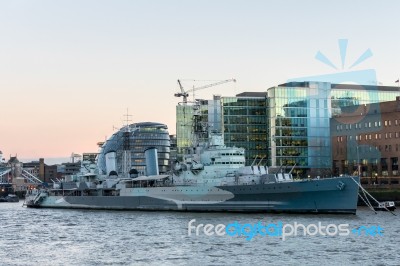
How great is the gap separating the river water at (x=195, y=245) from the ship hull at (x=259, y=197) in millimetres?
3429

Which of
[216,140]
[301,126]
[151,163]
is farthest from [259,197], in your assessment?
[301,126]

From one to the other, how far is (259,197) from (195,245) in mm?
26645

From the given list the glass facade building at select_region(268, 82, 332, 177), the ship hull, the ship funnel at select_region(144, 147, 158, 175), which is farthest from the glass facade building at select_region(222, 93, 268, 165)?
the ship hull

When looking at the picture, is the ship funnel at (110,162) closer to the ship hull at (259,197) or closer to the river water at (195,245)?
the ship hull at (259,197)

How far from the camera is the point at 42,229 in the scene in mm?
59000

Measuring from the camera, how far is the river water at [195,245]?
35.3 m

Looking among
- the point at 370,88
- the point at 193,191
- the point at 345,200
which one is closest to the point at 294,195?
the point at 345,200

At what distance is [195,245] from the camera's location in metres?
41.9

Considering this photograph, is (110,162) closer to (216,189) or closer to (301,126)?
(216,189)

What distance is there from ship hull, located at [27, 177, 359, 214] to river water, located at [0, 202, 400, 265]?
11.2ft

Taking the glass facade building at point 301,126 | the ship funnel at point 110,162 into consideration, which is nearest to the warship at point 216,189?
the ship funnel at point 110,162

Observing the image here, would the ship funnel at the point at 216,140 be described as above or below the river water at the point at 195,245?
above

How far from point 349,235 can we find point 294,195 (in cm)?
2005

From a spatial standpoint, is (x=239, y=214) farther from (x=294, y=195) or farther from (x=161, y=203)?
(x=161, y=203)
